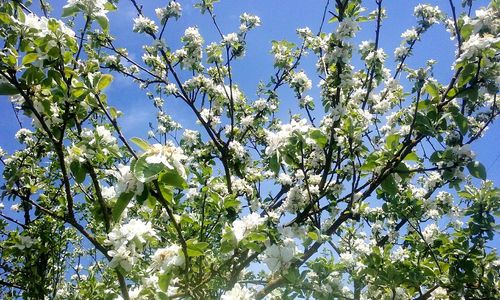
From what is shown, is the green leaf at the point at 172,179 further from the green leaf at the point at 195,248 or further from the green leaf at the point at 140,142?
the green leaf at the point at 195,248

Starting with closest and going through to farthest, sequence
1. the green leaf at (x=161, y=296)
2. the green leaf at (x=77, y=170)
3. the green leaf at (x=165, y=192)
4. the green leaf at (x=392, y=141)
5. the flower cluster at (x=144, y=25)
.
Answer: the green leaf at (x=165, y=192) → the green leaf at (x=161, y=296) → the green leaf at (x=77, y=170) → the green leaf at (x=392, y=141) → the flower cluster at (x=144, y=25)

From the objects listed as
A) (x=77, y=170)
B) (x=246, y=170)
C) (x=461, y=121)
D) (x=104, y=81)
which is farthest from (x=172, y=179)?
(x=246, y=170)

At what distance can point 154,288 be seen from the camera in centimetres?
251

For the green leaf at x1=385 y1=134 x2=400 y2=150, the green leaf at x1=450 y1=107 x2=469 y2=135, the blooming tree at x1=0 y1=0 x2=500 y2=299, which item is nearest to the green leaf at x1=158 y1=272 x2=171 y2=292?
the blooming tree at x1=0 y1=0 x2=500 y2=299

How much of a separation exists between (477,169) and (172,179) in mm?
2188

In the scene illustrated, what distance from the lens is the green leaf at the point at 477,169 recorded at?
2.84 metres

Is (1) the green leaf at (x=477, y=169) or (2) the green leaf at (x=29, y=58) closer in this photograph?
(2) the green leaf at (x=29, y=58)

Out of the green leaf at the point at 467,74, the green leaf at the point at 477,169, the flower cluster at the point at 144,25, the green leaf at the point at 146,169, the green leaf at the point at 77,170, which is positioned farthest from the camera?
the flower cluster at the point at 144,25

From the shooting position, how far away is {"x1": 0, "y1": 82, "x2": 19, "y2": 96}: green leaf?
A: 237 cm

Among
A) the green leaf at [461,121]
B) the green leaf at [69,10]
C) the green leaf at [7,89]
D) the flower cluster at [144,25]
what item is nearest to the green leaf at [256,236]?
the green leaf at [461,121]

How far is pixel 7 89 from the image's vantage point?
2383 millimetres

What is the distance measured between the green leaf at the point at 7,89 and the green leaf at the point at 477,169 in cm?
299

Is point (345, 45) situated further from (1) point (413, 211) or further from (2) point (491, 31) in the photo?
(1) point (413, 211)

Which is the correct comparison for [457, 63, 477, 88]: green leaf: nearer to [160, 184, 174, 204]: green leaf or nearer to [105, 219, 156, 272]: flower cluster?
[160, 184, 174, 204]: green leaf
